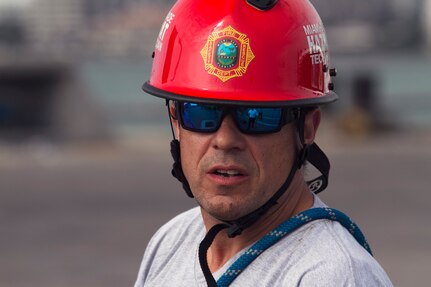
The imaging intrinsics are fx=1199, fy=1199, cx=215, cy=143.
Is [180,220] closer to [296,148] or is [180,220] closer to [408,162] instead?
[296,148]

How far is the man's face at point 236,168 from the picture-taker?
8.25 ft

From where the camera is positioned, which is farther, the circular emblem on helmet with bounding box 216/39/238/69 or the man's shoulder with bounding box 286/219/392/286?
the circular emblem on helmet with bounding box 216/39/238/69

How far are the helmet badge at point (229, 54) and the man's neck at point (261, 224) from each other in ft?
0.97

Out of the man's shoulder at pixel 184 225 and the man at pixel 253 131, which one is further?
the man's shoulder at pixel 184 225

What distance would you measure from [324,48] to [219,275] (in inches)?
22.0

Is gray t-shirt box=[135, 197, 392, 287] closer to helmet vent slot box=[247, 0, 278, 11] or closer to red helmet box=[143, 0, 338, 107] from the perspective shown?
red helmet box=[143, 0, 338, 107]

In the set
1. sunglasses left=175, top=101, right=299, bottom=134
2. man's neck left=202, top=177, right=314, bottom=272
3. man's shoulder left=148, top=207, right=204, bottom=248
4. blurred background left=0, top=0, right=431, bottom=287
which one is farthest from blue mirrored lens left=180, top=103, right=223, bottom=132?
blurred background left=0, top=0, right=431, bottom=287

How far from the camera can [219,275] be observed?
8.52 feet

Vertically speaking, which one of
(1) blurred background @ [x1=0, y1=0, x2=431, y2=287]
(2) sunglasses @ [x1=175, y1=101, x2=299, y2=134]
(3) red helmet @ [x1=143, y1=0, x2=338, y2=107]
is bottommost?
(1) blurred background @ [x1=0, y1=0, x2=431, y2=287]

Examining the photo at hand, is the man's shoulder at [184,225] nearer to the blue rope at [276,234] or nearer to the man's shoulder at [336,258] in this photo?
the blue rope at [276,234]

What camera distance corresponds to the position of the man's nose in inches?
98.9

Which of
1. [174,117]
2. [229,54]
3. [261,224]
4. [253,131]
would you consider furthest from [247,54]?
[261,224]

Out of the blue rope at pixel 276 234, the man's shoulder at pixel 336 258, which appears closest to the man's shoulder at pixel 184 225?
the blue rope at pixel 276 234

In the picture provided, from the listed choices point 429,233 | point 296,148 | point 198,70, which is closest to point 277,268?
point 296,148
